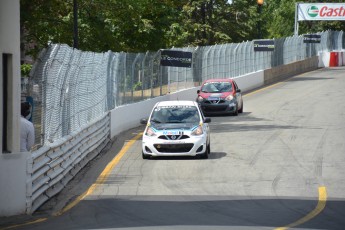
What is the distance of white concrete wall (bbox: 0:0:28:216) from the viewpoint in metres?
15.0

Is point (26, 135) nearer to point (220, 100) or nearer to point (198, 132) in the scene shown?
point (198, 132)

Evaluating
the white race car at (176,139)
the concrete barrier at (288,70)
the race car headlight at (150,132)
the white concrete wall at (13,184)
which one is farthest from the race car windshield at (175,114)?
the concrete barrier at (288,70)

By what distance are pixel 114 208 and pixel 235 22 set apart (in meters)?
71.2

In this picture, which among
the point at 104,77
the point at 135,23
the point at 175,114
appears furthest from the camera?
the point at 135,23

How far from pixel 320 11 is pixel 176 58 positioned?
40.5m

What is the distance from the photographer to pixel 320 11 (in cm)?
7975

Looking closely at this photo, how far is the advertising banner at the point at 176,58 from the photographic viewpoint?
1587 inches

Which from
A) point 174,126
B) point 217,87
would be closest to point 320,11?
point 217,87

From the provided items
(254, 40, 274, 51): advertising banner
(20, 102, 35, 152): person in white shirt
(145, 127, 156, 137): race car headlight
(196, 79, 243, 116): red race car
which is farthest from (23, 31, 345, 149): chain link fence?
(196, 79, 243, 116): red race car

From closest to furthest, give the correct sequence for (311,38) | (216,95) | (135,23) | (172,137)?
(172,137) → (216,95) → (135,23) → (311,38)

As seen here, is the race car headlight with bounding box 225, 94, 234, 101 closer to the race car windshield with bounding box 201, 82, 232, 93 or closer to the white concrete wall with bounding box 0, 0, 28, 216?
the race car windshield with bounding box 201, 82, 232, 93

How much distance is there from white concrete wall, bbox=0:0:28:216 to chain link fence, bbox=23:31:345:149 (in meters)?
1.62

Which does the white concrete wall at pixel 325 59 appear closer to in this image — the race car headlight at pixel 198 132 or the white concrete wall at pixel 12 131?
the race car headlight at pixel 198 132

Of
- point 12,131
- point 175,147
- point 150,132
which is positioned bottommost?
point 175,147
